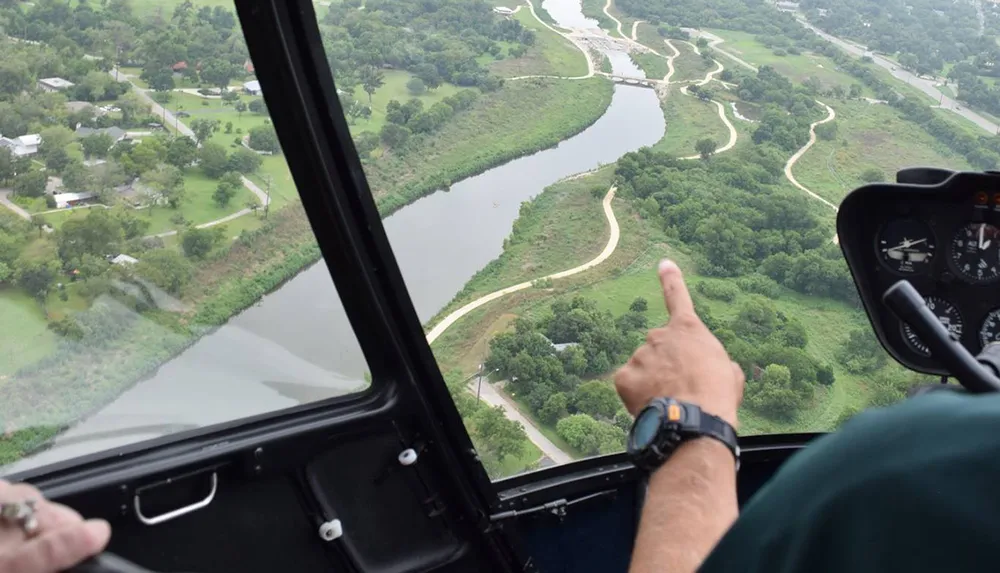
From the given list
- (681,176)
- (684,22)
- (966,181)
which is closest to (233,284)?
(681,176)

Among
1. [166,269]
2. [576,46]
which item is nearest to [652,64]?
[576,46]

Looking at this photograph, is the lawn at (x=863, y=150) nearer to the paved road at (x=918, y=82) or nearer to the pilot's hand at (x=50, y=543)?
the paved road at (x=918, y=82)

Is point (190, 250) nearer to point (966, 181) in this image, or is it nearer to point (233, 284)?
point (233, 284)

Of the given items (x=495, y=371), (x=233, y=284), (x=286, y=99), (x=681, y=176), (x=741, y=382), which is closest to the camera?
(x=741, y=382)

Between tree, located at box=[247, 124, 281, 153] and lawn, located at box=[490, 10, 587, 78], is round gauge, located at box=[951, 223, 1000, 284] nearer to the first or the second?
lawn, located at box=[490, 10, 587, 78]

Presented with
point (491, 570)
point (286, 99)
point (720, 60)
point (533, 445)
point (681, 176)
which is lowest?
point (491, 570)
